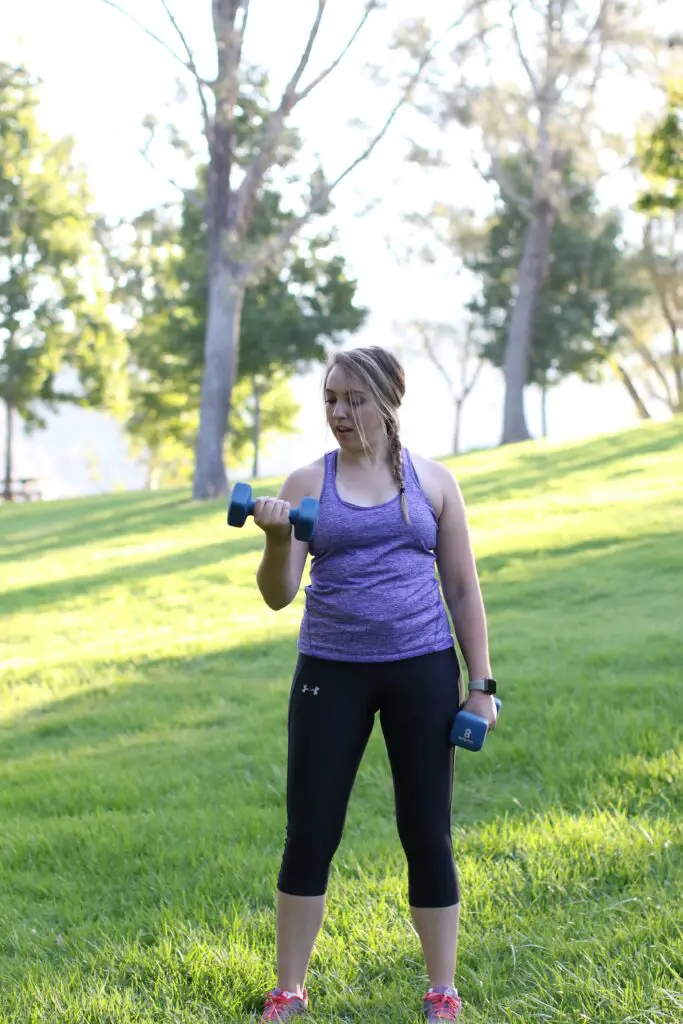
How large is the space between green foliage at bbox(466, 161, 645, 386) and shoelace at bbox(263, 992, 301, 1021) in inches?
1331

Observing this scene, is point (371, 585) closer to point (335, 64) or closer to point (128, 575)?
point (128, 575)

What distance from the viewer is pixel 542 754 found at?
20.6ft

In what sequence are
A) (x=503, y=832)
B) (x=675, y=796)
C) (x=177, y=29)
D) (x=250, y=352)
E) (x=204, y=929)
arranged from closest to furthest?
(x=204, y=929) → (x=503, y=832) → (x=675, y=796) → (x=177, y=29) → (x=250, y=352)

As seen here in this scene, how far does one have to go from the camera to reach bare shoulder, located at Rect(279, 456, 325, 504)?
139 inches

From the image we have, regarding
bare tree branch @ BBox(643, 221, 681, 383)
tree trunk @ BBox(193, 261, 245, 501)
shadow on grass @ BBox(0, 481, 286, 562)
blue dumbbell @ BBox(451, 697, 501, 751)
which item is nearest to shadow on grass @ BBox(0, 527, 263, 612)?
shadow on grass @ BBox(0, 481, 286, 562)

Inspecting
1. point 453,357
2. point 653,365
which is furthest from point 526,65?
point 453,357

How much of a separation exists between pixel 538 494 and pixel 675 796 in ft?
45.2

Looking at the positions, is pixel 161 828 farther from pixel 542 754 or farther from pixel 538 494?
pixel 538 494

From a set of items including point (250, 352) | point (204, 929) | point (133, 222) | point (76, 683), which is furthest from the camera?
point (250, 352)

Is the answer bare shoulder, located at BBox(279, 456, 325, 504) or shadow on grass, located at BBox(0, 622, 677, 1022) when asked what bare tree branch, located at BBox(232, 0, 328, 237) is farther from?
bare shoulder, located at BBox(279, 456, 325, 504)

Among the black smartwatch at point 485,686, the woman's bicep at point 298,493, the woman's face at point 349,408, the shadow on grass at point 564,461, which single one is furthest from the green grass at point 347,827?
the shadow on grass at point 564,461

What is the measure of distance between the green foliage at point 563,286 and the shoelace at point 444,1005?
111 feet

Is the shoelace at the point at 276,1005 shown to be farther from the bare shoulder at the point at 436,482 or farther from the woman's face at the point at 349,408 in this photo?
the woman's face at the point at 349,408

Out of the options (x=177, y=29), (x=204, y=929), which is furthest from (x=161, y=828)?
(x=177, y=29)
